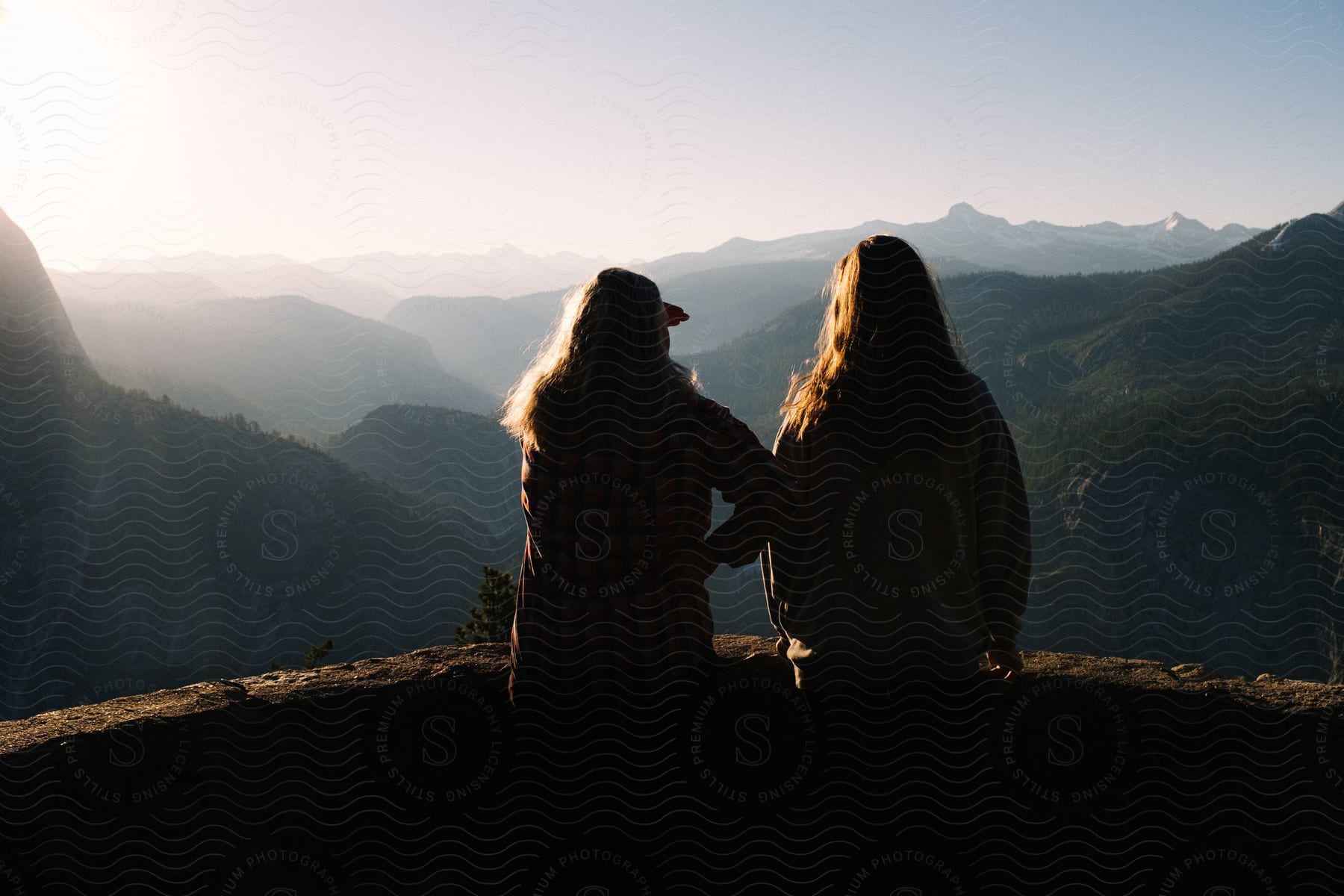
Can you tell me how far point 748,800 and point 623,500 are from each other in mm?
1053

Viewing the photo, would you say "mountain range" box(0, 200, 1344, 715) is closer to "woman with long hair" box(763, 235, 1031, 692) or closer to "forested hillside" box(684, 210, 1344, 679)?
"forested hillside" box(684, 210, 1344, 679)

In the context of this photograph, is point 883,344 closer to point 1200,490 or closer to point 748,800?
point 748,800

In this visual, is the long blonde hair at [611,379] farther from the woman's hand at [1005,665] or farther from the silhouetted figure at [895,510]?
the woman's hand at [1005,665]

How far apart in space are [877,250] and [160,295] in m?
158

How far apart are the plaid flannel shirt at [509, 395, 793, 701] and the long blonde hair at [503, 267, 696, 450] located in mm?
68

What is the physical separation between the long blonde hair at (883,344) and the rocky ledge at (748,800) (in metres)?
1.03

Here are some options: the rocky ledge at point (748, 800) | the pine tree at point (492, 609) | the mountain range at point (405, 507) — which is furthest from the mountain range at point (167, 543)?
the rocky ledge at point (748, 800)

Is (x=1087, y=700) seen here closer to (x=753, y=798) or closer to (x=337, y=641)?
(x=753, y=798)

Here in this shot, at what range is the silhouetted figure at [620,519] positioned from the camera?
107 inches

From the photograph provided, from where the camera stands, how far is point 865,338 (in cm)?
298

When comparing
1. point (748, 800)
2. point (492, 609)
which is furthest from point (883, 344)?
point (492, 609)

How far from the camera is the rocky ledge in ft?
8.74

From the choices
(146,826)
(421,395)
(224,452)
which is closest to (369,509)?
(224,452)

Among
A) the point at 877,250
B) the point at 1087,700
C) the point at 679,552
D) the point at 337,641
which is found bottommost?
the point at 337,641
